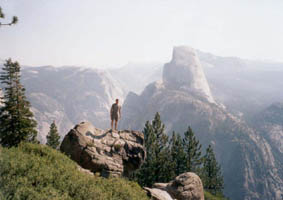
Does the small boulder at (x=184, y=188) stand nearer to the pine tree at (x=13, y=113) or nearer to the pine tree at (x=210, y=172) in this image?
the pine tree at (x=13, y=113)

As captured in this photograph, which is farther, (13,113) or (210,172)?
(210,172)

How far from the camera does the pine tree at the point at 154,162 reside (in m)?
46.1

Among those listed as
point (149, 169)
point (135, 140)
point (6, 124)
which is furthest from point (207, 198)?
point (6, 124)

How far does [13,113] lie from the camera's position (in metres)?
28.8

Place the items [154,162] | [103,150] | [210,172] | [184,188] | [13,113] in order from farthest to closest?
[210,172] < [154,162] < [13,113] < [184,188] < [103,150]

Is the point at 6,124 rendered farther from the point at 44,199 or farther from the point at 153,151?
the point at 153,151

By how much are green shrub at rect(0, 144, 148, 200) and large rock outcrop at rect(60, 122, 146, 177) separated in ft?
16.8

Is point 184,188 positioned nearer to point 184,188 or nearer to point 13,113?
point 184,188

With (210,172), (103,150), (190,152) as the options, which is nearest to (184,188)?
(103,150)

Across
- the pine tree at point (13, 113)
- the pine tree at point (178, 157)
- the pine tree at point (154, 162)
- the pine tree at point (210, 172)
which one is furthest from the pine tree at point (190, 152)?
the pine tree at point (13, 113)

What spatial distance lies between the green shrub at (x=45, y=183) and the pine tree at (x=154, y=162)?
33.8 metres

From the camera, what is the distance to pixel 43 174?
38.0 ft

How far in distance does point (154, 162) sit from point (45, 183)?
37.4m

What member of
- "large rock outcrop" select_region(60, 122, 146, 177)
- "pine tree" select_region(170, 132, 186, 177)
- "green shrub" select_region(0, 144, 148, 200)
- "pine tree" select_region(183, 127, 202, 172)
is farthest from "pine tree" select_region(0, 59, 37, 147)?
"pine tree" select_region(183, 127, 202, 172)
